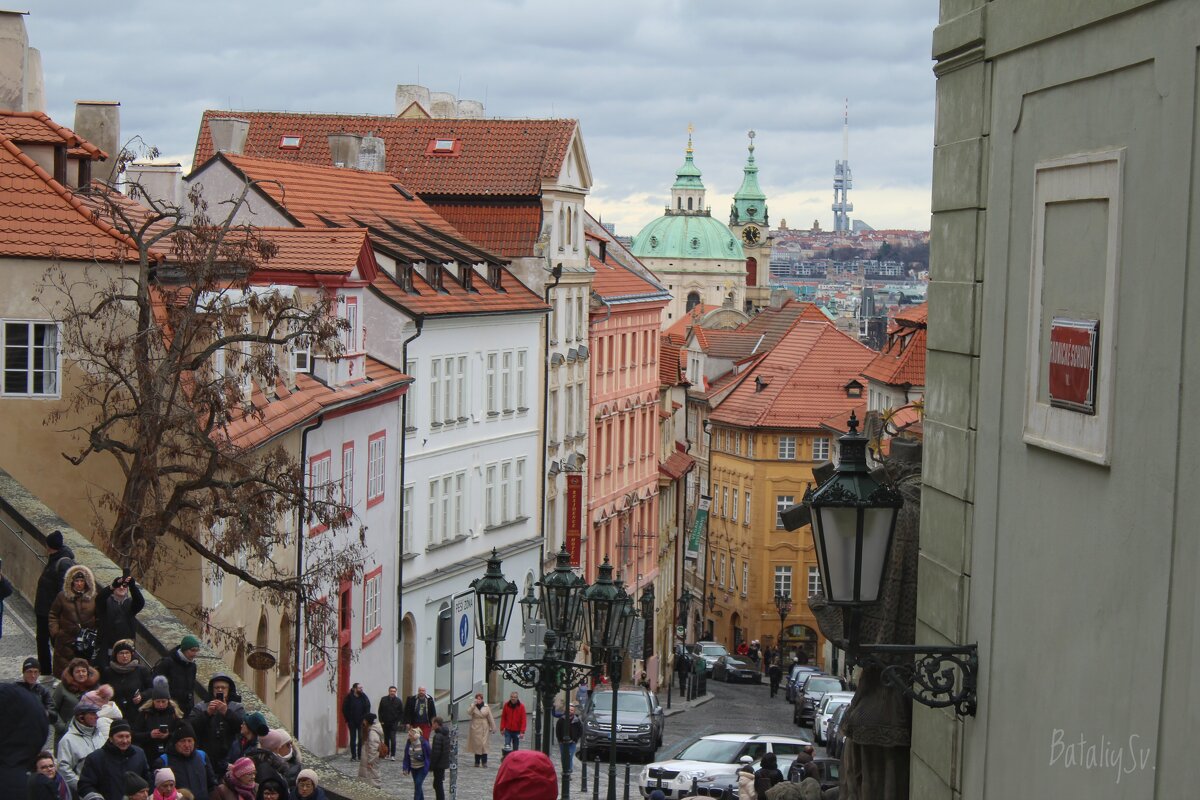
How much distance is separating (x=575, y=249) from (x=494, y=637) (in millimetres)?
38611

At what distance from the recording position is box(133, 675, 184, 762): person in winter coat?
12703 millimetres

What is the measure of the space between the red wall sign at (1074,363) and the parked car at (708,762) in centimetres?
2316

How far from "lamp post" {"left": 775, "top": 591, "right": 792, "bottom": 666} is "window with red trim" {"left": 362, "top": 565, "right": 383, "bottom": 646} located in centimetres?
4666

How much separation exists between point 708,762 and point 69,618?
18.1m

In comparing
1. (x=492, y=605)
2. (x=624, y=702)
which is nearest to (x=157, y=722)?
(x=492, y=605)

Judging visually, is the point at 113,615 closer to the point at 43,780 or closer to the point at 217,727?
the point at 217,727

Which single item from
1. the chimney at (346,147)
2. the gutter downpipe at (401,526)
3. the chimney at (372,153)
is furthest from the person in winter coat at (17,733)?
the chimney at (372,153)

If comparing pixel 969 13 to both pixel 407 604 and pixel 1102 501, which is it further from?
pixel 407 604

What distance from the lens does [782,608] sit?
8656 cm

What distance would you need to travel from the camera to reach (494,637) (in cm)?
1878

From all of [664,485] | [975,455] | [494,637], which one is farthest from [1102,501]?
[664,485]

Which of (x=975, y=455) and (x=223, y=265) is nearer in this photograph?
(x=975, y=455)

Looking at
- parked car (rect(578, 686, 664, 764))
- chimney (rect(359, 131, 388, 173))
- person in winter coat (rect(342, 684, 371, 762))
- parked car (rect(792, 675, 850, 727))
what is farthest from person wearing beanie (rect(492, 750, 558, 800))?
chimney (rect(359, 131, 388, 173))

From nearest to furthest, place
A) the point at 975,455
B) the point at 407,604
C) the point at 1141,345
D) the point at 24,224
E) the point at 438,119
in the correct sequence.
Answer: the point at 1141,345 → the point at 975,455 → the point at 24,224 → the point at 407,604 → the point at 438,119
